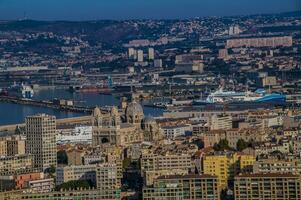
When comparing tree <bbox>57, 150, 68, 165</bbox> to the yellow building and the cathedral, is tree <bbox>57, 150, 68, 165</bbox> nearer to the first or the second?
the cathedral

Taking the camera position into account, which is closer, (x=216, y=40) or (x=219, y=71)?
(x=219, y=71)

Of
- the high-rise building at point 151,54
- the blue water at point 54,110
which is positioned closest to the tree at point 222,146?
the blue water at point 54,110

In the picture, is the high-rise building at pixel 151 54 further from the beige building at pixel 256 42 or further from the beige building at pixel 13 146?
the beige building at pixel 13 146

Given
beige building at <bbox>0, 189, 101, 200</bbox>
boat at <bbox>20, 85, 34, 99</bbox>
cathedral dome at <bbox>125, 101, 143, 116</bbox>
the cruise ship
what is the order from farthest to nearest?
boat at <bbox>20, 85, 34, 99</bbox> → the cruise ship → cathedral dome at <bbox>125, 101, 143, 116</bbox> → beige building at <bbox>0, 189, 101, 200</bbox>

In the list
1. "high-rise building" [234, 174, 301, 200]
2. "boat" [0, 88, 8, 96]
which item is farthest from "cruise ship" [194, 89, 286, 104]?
"high-rise building" [234, 174, 301, 200]

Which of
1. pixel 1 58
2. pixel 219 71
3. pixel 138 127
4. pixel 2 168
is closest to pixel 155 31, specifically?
pixel 1 58

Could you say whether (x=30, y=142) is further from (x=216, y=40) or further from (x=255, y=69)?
(x=216, y=40)
